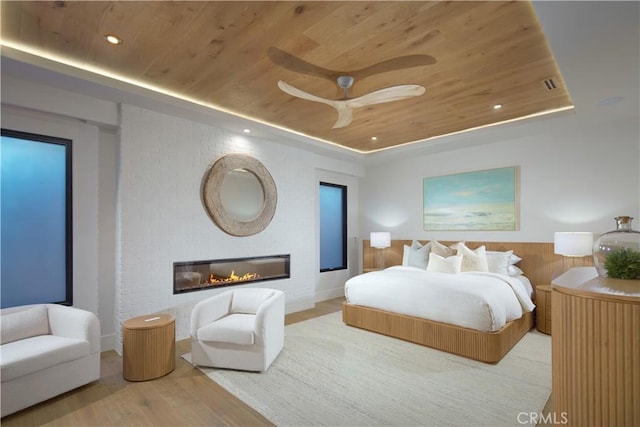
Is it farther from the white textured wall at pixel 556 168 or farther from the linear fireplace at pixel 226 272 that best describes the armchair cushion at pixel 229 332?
the white textured wall at pixel 556 168

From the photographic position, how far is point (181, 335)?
395 cm

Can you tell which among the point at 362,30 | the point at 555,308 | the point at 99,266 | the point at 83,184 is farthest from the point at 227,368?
the point at 362,30

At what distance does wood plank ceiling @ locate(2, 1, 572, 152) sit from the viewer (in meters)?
2.13

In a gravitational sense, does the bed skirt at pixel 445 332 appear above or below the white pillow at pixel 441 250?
below

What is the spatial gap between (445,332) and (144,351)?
3.00 m

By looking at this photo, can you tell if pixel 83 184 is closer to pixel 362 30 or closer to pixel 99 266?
pixel 99 266

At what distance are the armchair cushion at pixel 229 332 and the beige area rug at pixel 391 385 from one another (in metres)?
0.32

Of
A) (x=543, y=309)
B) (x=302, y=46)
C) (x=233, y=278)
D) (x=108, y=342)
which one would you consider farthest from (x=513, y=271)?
(x=108, y=342)

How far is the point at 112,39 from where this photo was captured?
2.46 metres

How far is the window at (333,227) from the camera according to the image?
6.39 meters

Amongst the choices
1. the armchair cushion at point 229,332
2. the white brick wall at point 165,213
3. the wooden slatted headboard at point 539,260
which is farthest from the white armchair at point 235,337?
the wooden slatted headboard at point 539,260

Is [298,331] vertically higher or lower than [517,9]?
lower

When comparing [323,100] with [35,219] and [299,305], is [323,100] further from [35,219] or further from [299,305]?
[299,305]

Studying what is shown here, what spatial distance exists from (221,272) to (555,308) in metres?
3.80
